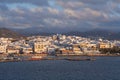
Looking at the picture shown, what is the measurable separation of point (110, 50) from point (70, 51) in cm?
755

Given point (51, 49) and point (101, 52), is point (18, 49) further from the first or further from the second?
point (101, 52)

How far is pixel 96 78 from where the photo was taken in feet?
103

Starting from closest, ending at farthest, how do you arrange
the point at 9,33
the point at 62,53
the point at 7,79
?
the point at 7,79 → the point at 62,53 → the point at 9,33

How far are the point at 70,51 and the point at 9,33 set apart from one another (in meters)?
79.7

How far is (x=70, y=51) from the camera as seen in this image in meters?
88.2

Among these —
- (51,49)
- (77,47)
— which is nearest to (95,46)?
(77,47)

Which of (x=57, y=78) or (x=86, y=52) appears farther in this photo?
(x=86, y=52)

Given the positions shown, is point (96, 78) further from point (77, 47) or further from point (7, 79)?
point (77, 47)

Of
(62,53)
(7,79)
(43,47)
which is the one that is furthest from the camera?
(43,47)

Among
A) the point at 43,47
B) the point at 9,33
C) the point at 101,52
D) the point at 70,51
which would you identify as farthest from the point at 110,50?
the point at 9,33

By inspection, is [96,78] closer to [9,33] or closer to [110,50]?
[110,50]

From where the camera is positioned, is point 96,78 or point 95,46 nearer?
point 96,78

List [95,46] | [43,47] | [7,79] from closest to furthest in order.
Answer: [7,79]
[43,47]
[95,46]

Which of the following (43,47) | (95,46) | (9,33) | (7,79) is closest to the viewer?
(7,79)
